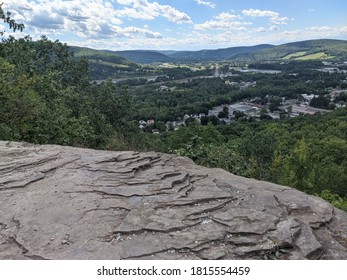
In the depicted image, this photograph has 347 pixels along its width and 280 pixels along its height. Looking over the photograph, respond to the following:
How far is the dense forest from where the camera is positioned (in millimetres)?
13984

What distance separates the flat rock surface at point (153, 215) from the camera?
467 centimetres

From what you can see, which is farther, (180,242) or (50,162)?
(50,162)

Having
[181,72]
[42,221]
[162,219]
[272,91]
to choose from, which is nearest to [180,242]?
[162,219]

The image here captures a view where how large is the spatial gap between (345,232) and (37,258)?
14.9 ft

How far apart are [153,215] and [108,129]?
18.5 meters

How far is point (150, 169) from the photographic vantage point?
7902 mm

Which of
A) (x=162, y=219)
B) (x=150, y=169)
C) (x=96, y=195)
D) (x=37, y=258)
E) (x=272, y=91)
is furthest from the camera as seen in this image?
(x=272, y=91)

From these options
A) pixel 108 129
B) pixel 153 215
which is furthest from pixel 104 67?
pixel 153 215

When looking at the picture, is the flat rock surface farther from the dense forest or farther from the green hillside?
the green hillside

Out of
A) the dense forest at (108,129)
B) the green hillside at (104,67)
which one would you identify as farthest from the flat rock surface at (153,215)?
the green hillside at (104,67)

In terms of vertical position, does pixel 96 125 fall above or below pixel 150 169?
below

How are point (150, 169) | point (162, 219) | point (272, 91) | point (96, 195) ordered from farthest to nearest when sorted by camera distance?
point (272, 91) → point (150, 169) → point (96, 195) → point (162, 219)

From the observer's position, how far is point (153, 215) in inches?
221

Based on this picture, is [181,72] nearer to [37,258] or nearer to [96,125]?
[96,125]
